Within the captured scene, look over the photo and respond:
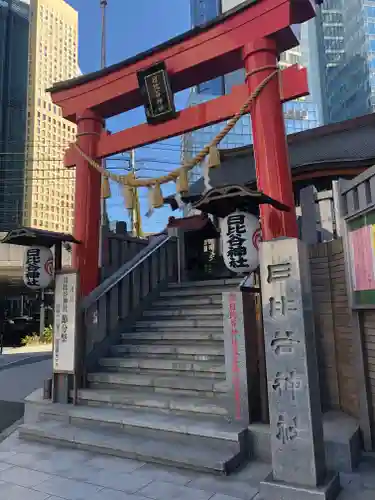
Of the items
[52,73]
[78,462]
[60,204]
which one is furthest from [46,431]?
[52,73]

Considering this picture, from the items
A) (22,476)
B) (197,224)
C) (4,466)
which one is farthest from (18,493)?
(197,224)

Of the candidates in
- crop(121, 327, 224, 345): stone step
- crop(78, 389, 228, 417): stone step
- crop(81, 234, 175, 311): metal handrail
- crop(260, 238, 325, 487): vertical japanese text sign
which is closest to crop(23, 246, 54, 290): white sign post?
crop(81, 234, 175, 311): metal handrail

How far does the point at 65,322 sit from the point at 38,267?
113 centimetres

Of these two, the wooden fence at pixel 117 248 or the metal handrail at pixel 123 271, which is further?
the wooden fence at pixel 117 248

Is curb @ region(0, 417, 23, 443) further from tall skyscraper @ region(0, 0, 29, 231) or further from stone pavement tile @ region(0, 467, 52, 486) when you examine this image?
tall skyscraper @ region(0, 0, 29, 231)

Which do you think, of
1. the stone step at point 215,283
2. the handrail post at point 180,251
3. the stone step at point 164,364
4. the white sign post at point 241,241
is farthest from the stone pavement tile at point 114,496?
the handrail post at point 180,251

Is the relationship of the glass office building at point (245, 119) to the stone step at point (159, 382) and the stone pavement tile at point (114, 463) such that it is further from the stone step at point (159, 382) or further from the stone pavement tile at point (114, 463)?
the stone pavement tile at point (114, 463)

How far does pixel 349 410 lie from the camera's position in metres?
5.26

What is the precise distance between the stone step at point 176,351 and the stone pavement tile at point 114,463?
2.12 metres

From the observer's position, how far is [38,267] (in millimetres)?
7203

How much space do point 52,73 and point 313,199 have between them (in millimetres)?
44205

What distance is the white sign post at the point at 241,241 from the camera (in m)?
5.41

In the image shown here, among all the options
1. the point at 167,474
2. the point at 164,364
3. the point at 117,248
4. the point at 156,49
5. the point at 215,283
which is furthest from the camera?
the point at 117,248

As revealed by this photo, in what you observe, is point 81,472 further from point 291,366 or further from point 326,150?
point 326,150
